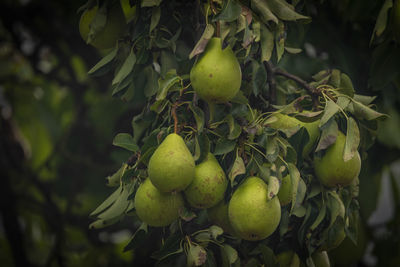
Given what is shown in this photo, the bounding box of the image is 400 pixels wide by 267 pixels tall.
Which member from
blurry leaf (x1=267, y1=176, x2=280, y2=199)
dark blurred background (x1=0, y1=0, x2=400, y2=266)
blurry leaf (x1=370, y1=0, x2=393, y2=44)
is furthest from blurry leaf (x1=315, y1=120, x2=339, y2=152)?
dark blurred background (x1=0, y1=0, x2=400, y2=266)

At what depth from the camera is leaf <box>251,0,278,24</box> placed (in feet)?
3.88


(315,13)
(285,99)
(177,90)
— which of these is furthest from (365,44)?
(177,90)

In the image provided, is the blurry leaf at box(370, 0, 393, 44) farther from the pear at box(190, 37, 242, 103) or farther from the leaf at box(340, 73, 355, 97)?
the pear at box(190, 37, 242, 103)

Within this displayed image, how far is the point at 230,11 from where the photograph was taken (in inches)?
45.3

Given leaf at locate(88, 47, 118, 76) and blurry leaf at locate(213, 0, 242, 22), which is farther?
leaf at locate(88, 47, 118, 76)

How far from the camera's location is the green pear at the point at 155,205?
1136 millimetres

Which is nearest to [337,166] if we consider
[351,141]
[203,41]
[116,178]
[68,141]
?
[351,141]

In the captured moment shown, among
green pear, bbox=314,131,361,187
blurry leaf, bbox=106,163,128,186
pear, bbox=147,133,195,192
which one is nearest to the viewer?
pear, bbox=147,133,195,192

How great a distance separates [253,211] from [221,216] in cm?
13

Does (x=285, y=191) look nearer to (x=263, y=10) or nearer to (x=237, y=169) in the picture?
(x=237, y=169)

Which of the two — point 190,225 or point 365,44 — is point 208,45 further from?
point 365,44

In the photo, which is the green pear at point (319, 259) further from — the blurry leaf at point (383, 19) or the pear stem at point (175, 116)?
the blurry leaf at point (383, 19)

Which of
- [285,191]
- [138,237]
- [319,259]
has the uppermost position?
[285,191]

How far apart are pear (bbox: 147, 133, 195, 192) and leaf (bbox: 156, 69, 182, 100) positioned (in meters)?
0.11
